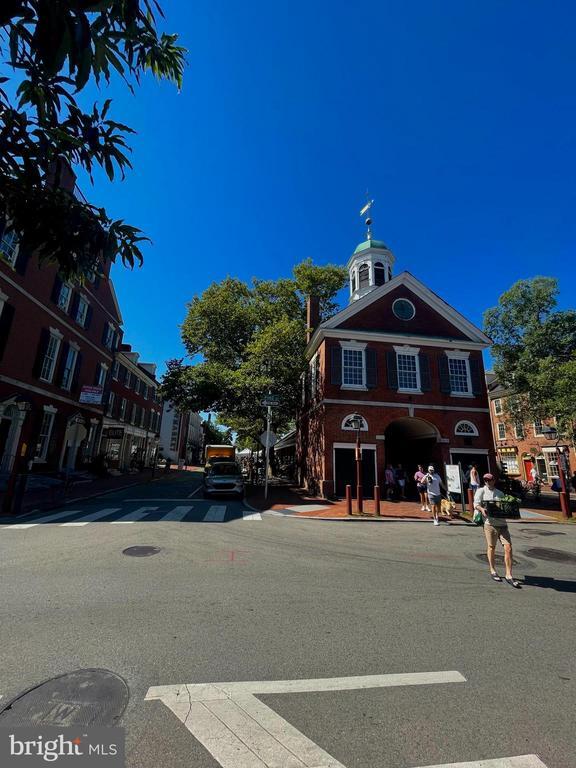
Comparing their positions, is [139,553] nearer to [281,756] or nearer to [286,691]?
[286,691]

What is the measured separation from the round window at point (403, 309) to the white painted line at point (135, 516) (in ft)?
56.5

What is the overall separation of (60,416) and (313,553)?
20725 mm

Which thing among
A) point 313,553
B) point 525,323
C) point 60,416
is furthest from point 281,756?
point 525,323

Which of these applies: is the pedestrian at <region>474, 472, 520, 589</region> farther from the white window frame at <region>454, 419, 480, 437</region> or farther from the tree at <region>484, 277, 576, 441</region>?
the tree at <region>484, 277, 576, 441</region>

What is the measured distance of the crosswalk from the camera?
1046cm

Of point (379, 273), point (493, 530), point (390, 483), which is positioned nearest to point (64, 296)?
point (379, 273)

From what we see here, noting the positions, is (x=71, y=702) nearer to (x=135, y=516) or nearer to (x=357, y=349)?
(x=135, y=516)

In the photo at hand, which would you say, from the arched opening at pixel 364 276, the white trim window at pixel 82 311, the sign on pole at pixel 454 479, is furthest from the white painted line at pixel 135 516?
the arched opening at pixel 364 276

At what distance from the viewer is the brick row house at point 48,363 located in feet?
57.7

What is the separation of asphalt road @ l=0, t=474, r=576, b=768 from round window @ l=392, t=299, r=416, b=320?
1653cm

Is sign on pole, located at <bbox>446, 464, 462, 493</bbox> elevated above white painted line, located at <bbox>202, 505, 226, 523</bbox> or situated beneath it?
elevated above

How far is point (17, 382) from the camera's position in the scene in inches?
726

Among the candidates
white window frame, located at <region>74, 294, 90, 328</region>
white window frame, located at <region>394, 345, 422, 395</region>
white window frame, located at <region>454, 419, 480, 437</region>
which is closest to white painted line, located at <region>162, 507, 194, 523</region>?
white window frame, located at <region>394, 345, 422, 395</region>

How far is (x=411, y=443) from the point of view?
24.5 meters
